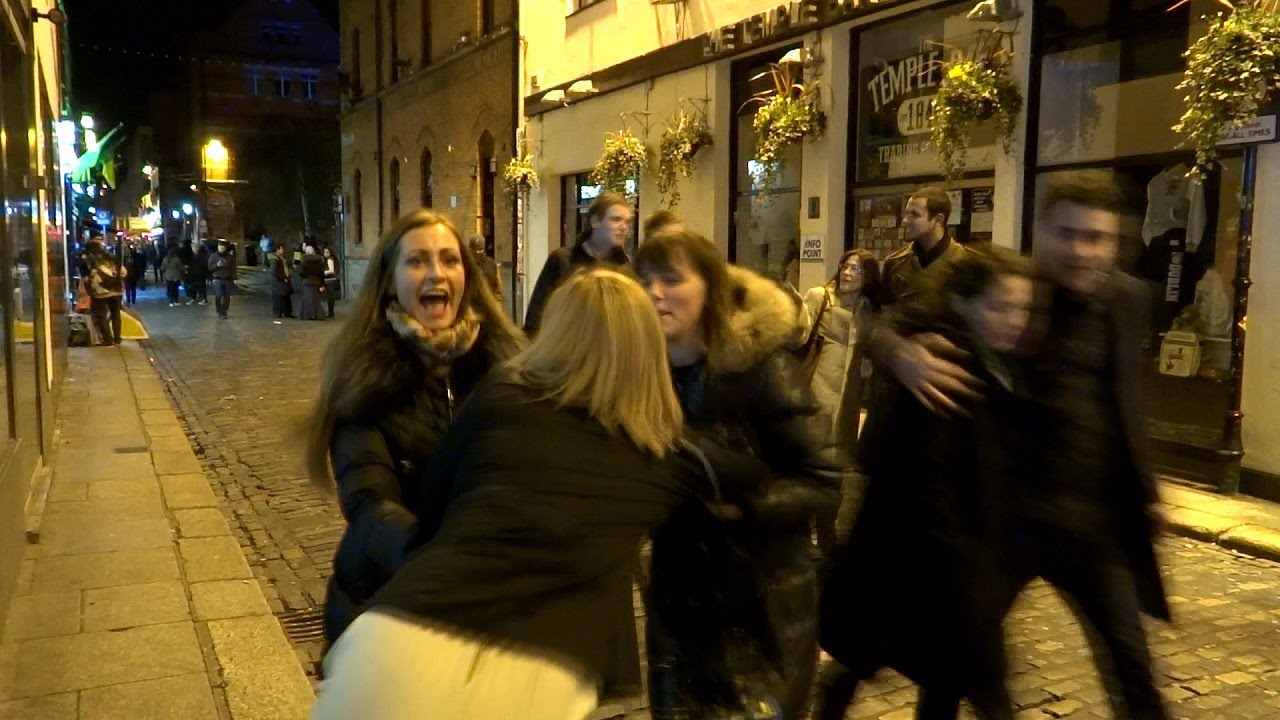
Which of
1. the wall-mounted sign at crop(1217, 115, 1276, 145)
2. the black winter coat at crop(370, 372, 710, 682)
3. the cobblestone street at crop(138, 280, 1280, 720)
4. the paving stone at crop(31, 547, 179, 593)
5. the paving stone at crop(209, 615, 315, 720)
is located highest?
A: the wall-mounted sign at crop(1217, 115, 1276, 145)

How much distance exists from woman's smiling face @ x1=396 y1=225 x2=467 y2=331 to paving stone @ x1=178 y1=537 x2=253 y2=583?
133 inches

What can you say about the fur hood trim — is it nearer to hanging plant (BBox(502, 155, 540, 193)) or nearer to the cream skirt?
the cream skirt

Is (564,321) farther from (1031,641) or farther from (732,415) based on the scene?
(1031,641)

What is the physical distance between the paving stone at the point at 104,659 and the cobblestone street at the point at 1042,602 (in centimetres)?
54

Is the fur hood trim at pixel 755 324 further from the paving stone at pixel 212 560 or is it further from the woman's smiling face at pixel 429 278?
the paving stone at pixel 212 560

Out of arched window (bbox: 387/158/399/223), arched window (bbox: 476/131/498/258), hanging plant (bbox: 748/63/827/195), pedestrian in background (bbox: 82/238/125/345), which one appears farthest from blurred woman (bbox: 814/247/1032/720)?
arched window (bbox: 387/158/399/223)

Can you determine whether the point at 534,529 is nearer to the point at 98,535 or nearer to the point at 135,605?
the point at 135,605

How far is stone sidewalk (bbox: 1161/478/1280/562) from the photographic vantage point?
6.46 m

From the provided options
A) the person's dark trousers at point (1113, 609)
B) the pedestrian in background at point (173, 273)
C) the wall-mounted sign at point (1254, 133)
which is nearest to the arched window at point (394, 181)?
the pedestrian in background at point (173, 273)

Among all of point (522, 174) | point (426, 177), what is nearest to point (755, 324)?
point (522, 174)

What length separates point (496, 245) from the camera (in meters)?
21.0

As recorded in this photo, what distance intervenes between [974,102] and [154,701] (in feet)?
25.3

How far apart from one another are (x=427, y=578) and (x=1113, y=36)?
28.2ft

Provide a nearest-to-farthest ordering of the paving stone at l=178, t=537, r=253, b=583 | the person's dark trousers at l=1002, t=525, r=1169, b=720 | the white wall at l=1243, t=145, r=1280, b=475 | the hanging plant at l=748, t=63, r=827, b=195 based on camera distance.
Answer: the person's dark trousers at l=1002, t=525, r=1169, b=720 < the paving stone at l=178, t=537, r=253, b=583 < the white wall at l=1243, t=145, r=1280, b=475 < the hanging plant at l=748, t=63, r=827, b=195
